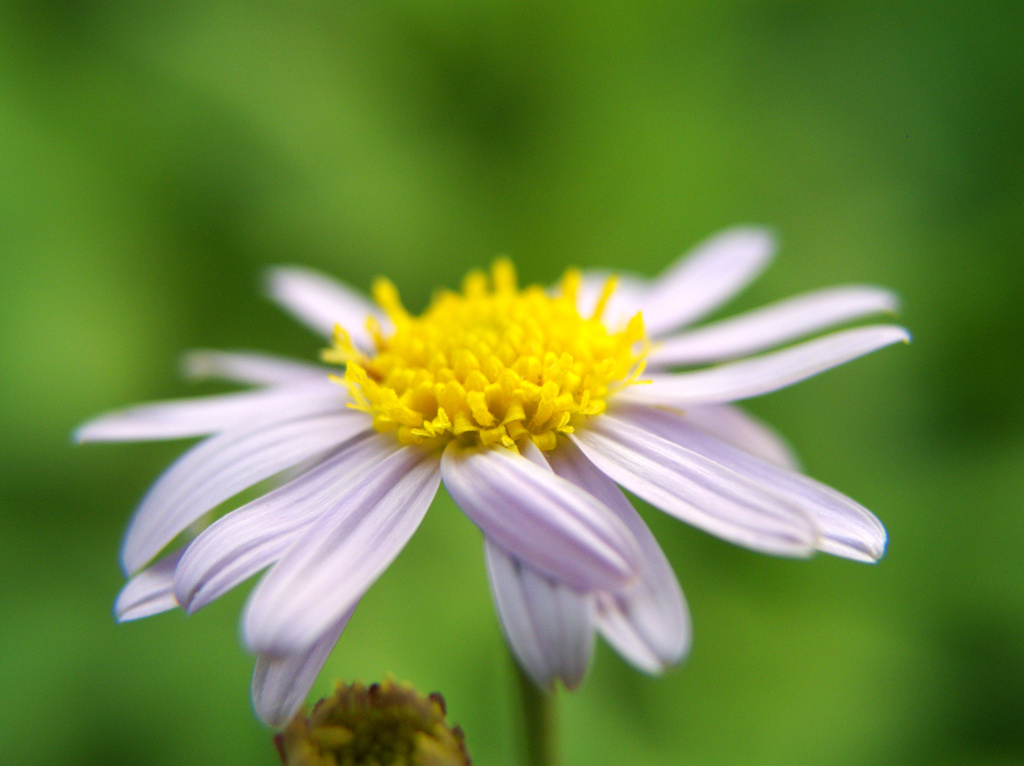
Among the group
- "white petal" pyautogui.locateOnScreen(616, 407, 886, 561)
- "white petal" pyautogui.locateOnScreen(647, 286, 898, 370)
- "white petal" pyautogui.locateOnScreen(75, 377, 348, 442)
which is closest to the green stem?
"white petal" pyautogui.locateOnScreen(616, 407, 886, 561)

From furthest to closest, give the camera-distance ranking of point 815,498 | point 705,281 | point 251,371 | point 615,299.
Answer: point 615,299
point 705,281
point 251,371
point 815,498

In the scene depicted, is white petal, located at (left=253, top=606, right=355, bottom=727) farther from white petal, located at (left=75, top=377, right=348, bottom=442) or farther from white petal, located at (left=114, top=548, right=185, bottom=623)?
white petal, located at (left=75, top=377, right=348, bottom=442)

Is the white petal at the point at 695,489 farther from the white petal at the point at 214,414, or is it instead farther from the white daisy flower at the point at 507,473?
the white petal at the point at 214,414

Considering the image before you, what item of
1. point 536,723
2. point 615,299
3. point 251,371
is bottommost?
point 536,723

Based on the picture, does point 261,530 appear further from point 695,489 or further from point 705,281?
point 705,281

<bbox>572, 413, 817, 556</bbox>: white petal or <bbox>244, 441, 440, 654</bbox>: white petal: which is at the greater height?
<bbox>244, 441, 440, 654</bbox>: white petal

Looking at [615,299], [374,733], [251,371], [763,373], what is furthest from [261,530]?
[615,299]

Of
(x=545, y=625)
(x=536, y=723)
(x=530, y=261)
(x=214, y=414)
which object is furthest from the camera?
(x=530, y=261)

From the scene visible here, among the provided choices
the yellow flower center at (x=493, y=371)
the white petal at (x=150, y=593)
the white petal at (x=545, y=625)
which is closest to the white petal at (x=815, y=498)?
the yellow flower center at (x=493, y=371)
